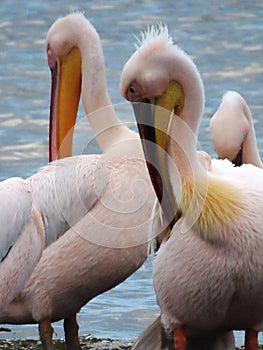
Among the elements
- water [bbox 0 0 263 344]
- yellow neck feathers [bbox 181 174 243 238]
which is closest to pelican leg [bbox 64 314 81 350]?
water [bbox 0 0 263 344]

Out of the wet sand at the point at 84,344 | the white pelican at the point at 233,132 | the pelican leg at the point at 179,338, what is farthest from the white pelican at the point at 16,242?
the white pelican at the point at 233,132

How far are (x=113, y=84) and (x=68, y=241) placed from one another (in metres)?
5.17

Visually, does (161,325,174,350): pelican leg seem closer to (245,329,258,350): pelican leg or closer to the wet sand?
(245,329,258,350): pelican leg

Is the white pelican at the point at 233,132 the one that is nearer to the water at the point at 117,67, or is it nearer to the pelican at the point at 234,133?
the pelican at the point at 234,133

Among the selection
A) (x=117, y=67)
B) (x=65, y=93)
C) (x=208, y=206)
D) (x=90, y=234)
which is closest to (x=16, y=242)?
(x=90, y=234)

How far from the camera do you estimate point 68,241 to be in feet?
19.8

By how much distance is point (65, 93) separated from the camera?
682 cm

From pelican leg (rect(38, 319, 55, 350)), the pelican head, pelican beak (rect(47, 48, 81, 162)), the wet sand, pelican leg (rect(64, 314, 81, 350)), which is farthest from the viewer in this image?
pelican beak (rect(47, 48, 81, 162))

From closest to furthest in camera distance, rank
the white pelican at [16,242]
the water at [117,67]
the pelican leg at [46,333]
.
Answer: the white pelican at [16,242] → the pelican leg at [46,333] → the water at [117,67]

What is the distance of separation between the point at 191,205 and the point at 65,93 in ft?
5.78

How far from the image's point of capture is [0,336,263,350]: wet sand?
6.54 meters

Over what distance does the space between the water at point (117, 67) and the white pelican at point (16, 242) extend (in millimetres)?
1319

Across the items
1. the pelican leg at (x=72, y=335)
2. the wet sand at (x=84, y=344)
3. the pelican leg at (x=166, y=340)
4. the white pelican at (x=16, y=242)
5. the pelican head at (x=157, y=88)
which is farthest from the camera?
the wet sand at (x=84, y=344)

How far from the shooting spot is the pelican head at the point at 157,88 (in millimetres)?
5148
